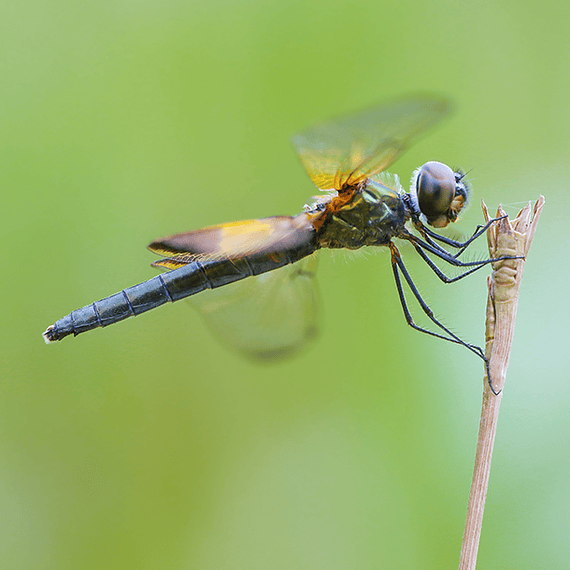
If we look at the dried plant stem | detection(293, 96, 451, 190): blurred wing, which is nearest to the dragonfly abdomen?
detection(293, 96, 451, 190): blurred wing

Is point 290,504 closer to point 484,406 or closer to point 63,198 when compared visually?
point 484,406

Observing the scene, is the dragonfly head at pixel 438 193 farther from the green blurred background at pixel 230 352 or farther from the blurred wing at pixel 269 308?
the blurred wing at pixel 269 308

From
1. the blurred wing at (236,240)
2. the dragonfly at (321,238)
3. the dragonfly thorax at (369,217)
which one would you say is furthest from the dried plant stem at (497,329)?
the blurred wing at (236,240)

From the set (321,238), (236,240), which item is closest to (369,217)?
(321,238)

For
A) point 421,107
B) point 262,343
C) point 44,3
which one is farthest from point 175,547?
point 44,3

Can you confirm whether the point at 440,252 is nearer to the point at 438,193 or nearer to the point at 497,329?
the point at 438,193

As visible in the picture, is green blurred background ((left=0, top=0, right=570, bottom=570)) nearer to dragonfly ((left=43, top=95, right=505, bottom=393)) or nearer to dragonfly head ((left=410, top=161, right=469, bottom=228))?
dragonfly ((left=43, top=95, right=505, bottom=393))
